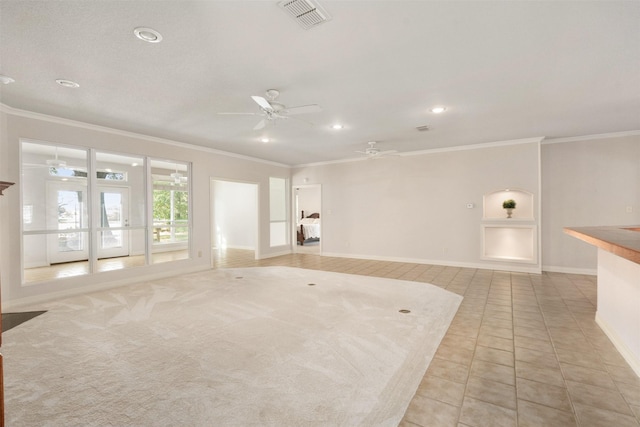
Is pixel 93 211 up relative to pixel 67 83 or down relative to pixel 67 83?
down

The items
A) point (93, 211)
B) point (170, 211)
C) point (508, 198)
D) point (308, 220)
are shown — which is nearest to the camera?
point (93, 211)

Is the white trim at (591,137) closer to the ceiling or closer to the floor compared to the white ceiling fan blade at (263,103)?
closer to the ceiling

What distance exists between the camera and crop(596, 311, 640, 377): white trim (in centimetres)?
236

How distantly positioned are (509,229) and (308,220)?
23.7 ft

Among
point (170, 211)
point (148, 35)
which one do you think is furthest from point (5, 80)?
point (170, 211)

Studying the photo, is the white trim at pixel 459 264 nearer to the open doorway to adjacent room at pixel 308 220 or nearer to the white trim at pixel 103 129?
the open doorway to adjacent room at pixel 308 220

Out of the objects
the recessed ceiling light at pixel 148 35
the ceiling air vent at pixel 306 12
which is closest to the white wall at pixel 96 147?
the recessed ceiling light at pixel 148 35

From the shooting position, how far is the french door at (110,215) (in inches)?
204

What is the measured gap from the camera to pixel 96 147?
4.98 metres

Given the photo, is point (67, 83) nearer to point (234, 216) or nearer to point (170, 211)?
point (170, 211)

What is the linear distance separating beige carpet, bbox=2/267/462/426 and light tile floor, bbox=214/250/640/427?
0.67 feet

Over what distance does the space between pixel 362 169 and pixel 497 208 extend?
3.34 metres

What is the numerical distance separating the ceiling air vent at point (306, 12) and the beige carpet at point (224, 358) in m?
2.76

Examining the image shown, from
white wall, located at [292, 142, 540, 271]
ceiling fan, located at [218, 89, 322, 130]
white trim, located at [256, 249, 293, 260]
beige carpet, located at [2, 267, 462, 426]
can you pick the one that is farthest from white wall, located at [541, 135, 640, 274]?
white trim, located at [256, 249, 293, 260]
